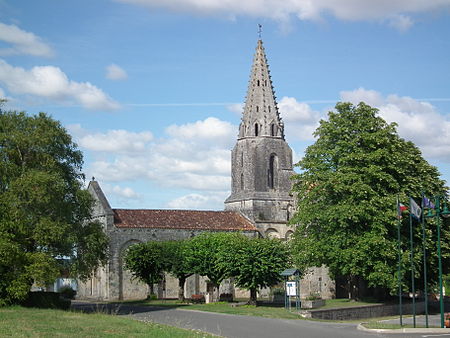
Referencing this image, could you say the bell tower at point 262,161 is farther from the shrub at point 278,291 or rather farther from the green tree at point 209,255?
the green tree at point 209,255

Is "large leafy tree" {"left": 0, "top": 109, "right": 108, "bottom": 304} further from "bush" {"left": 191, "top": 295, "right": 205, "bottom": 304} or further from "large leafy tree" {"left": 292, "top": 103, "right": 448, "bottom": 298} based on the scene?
"large leafy tree" {"left": 292, "top": 103, "right": 448, "bottom": 298}

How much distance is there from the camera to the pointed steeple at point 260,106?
74062mm

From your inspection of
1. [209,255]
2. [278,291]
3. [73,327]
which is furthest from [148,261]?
[73,327]

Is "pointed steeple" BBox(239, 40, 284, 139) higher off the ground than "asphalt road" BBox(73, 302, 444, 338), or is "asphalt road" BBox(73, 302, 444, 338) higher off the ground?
"pointed steeple" BBox(239, 40, 284, 139)

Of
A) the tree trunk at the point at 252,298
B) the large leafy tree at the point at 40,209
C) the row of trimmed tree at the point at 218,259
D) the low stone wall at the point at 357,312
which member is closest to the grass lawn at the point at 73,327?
the large leafy tree at the point at 40,209

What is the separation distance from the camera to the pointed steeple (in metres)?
74.1

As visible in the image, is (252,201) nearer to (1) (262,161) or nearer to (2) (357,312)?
(1) (262,161)

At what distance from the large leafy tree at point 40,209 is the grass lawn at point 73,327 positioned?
4.07 m

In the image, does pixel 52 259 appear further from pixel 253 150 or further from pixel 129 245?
pixel 253 150

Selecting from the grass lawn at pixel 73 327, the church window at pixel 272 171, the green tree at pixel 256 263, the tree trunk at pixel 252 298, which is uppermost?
the church window at pixel 272 171

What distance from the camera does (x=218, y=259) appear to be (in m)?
52.4

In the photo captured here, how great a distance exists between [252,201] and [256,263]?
24.0 metres

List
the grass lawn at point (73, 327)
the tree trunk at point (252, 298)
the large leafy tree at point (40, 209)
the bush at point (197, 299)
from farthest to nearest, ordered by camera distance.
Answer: the bush at point (197, 299) < the tree trunk at point (252, 298) < the large leafy tree at point (40, 209) < the grass lawn at point (73, 327)

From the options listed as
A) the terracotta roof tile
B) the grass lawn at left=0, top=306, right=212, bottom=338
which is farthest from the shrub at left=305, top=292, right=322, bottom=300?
the grass lawn at left=0, top=306, right=212, bottom=338
